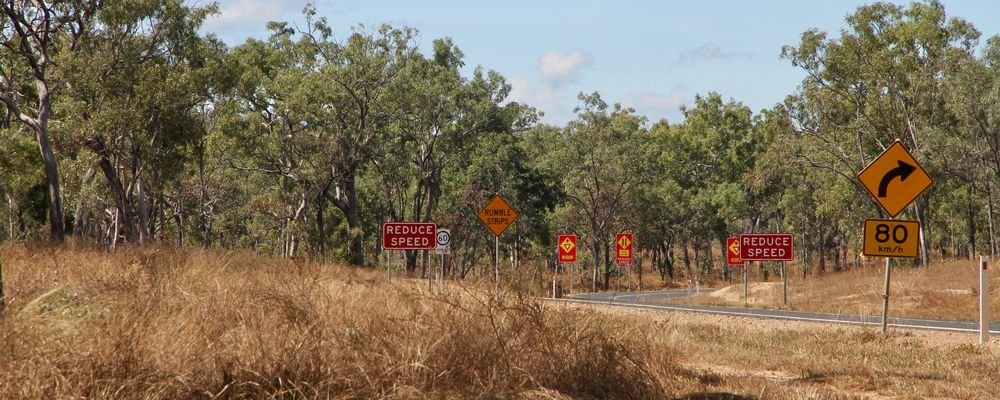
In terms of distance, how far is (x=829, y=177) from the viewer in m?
69.6

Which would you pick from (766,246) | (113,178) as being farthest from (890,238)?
(113,178)

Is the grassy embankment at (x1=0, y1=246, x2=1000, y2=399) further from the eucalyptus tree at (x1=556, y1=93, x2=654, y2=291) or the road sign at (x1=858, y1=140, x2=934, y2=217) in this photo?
the eucalyptus tree at (x1=556, y1=93, x2=654, y2=291)

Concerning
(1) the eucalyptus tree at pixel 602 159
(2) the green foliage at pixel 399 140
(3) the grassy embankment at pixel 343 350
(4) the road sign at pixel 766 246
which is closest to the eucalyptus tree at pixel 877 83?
(2) the green foliage at pixel 399 140

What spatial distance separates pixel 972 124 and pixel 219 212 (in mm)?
45524

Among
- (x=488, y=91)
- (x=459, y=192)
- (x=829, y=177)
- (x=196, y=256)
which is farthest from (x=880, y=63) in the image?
(x=196, y=256)

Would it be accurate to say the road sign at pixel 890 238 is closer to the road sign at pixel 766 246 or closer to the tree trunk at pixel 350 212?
the road sign at pixel 766 246

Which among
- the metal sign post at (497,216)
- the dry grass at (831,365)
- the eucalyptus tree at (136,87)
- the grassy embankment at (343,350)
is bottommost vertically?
the dry grass at (831,365)

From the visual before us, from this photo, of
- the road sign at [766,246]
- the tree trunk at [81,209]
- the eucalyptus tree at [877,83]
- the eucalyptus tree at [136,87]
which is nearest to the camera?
the road sign at [766,246]

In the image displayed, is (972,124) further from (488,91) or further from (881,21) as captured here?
(488,91)

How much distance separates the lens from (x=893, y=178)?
54.4 feet

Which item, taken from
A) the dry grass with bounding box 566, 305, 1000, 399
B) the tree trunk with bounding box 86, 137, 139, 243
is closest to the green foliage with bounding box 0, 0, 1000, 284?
the tree trunk with bounding box 86, 137, 139, 243

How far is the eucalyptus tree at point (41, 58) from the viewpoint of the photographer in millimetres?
34312

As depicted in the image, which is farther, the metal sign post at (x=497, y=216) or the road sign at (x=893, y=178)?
the metal sign post at (x=497, y=216)

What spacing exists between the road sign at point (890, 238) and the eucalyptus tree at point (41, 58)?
2203cm
